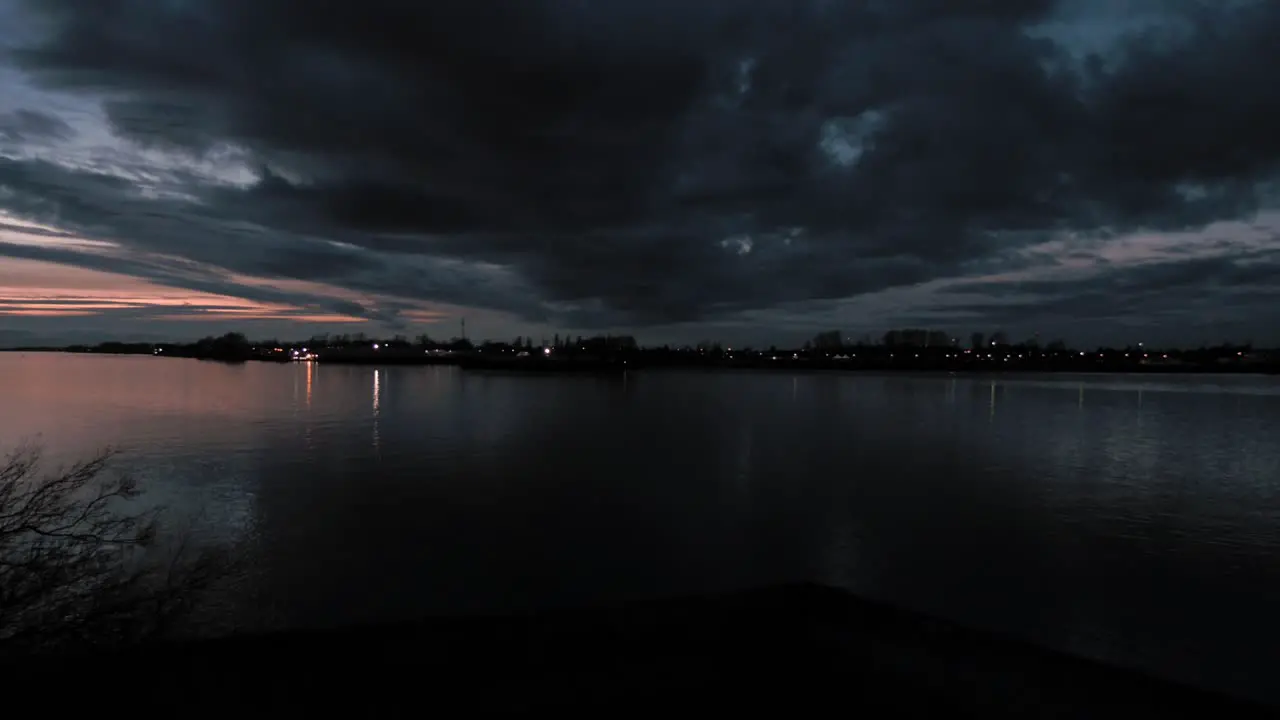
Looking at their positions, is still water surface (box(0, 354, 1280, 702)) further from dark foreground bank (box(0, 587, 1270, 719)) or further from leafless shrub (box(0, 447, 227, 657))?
dark foreground bank (box(0, 587, 1270, 719))

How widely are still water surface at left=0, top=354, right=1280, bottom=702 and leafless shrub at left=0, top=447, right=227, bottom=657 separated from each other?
1.73 metres

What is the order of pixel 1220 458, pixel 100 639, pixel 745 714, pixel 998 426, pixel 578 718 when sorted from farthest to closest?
1. pixel 998 426
2. pixel 1220 458
3. pixel 100 639
4. pixel 745 714
5. pixel 578 718

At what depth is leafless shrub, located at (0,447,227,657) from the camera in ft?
32.2

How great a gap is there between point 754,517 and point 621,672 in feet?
60.7

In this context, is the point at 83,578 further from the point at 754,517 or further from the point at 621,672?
the point at 754,517

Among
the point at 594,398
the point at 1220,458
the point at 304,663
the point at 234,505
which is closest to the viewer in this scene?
the point at 304,663

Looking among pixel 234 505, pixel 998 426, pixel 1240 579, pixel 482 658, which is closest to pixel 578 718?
pixel 482 658

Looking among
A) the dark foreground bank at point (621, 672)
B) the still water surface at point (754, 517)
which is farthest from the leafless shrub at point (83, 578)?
the dark foreground bank at point (621, 672)

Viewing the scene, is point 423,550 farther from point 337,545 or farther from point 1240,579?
point 1240,579

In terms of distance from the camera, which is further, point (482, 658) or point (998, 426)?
point (998, 426)

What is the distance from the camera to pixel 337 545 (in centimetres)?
1941

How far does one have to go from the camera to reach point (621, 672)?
17.8 feet

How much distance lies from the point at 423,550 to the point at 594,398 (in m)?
66.4

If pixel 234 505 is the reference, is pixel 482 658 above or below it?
above
